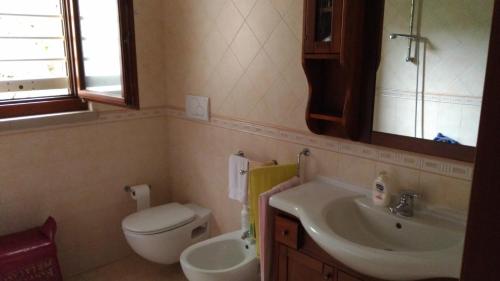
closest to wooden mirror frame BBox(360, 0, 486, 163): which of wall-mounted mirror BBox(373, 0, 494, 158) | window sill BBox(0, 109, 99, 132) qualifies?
wall-mounted mirror BBox(373, 0, 494, 158)

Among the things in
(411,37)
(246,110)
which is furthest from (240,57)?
(411,37)

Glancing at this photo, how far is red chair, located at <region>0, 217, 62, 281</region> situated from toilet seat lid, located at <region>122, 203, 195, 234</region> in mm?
407

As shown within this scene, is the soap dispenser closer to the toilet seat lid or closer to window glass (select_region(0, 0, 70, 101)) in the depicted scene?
the toilet seat lid

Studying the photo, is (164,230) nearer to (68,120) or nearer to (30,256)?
(30,256)

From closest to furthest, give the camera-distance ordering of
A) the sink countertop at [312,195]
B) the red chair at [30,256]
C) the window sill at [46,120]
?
the sink countertop at [312,195] < the red chair at [30,256] < the window sill at [46,120]

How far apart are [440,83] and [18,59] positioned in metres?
2.21

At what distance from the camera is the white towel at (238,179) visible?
220 centimetres

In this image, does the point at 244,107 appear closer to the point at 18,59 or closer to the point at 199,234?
the point at 199,234

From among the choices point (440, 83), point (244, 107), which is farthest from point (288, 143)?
point (440, 83)

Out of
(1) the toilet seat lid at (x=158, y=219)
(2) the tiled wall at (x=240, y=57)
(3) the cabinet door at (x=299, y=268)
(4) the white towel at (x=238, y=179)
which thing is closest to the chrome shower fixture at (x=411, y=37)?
(2) the tiled wall at (x=240, y=57)

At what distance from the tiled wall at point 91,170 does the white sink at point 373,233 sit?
135 centimetres

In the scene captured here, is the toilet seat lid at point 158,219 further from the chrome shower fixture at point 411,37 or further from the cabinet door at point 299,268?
the chrome shower fixture at point 411,37

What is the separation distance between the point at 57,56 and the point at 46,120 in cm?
42

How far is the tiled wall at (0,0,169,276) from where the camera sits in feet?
7.37
